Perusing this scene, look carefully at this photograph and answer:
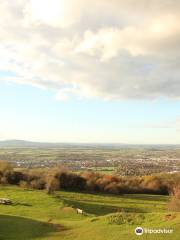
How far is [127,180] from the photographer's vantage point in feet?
317

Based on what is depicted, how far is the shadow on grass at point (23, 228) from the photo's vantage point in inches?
1117

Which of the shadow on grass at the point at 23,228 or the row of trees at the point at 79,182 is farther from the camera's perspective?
the row of trees at the point at 79,182

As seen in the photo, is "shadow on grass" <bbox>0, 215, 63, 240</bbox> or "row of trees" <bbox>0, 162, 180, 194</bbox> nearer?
"shadow on grass" <bbox>0, 215, 63, 240</bbox>

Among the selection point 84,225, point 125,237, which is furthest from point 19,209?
point 125,237

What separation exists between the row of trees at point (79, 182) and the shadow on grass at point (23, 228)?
47674mm

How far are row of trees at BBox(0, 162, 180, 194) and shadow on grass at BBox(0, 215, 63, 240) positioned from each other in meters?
47.7

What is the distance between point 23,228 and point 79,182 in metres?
59.9

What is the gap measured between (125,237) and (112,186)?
62.6 metres

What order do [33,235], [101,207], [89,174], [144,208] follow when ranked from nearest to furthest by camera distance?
[33,235] < [101,207] < [144,208] < [89,174]

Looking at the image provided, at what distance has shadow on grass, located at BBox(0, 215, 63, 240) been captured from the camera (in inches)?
1117

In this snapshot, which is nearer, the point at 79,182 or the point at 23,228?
the point at 23,228

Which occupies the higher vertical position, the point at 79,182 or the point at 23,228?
the point at 23,228

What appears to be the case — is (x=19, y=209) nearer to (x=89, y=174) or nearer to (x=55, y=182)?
(x=55, y=182)

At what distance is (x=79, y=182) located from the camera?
90375 mm
